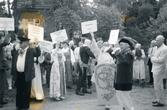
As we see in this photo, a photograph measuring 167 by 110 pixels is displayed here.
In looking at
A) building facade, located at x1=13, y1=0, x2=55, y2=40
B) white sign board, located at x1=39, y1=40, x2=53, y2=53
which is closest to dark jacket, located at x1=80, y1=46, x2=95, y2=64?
white sign board, located at x1=39, y1=40, x2=53, y2=53

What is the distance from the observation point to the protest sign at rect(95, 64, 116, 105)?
13.0m

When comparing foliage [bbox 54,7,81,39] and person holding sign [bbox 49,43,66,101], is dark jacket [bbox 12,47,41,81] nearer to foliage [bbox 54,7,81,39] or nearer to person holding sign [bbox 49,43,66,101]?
person holding sign [bbox 49,43,66,101]

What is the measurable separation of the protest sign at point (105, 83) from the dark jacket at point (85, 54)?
314 centimetres

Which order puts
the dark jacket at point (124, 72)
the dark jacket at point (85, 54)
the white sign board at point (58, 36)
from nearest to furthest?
1. the dark jacket at point (124, 72)
2. the white sign board at point (58, 36)
3. the dark jacket at point (85, 54)

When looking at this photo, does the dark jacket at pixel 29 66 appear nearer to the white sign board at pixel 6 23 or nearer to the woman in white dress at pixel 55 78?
the white sign board at pixel 6 23

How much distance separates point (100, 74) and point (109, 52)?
692 millimetres

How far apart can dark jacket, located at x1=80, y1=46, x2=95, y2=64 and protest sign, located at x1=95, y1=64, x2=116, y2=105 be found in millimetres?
3136

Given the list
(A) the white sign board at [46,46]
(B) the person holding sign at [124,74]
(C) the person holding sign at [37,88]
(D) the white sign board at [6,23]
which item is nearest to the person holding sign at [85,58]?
(A) the white sign board at [46,46]

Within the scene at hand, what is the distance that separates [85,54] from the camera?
16.5m

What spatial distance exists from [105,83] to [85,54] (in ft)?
11.7

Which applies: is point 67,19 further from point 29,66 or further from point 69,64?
point 29,66

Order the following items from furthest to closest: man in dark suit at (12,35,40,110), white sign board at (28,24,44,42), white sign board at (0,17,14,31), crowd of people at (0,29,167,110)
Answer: white sign board at (0,17,14,31)
white sign board at (28,24,44,42)
man in dark suit at (12,35,40,110)
crowd of people at (0,29,167,110)

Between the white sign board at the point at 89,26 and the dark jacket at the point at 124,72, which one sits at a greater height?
the white sign board at the point at 89,26

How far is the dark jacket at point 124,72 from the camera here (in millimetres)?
11141
